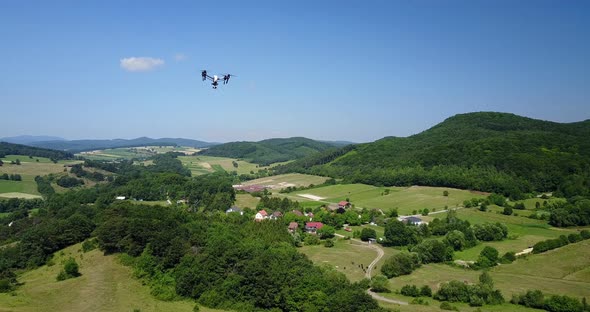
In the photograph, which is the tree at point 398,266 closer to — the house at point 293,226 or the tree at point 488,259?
the tree at point 488,259

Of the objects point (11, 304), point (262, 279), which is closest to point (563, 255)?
point (262, 279)

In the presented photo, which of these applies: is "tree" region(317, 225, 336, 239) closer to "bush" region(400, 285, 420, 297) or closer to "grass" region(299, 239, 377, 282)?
"grass" region(299, 239, 377, 282)

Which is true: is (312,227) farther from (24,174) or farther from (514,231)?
(24,174)

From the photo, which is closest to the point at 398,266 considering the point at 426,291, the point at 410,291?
the point at 410,291

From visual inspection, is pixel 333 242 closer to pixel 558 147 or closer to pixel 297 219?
pixel 297 219

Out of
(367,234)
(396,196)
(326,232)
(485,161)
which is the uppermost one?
(485,161)

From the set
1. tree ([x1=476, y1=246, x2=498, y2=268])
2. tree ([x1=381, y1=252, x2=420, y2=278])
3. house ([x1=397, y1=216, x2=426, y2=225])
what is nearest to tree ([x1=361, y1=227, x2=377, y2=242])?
house ([x1=397, y1=216, x2=426, y2=225])

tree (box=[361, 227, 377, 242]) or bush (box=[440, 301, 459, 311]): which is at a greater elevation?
tree (box=[361, 227, 377, 242])
